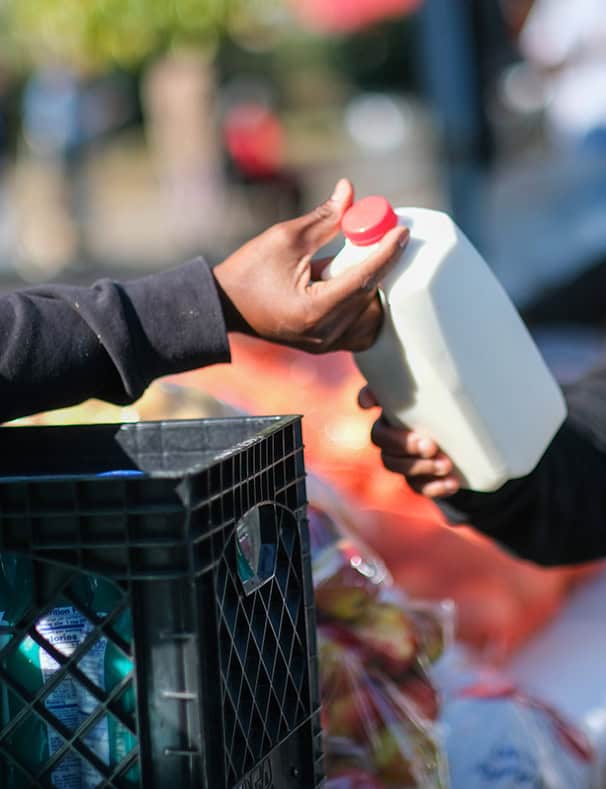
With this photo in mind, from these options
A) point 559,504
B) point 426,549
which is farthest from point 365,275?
point 426,549

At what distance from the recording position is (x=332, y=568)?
1621 millimetres

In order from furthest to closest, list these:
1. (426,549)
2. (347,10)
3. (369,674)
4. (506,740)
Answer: (347,10) → (426,549) → (506,740) → (369,674)

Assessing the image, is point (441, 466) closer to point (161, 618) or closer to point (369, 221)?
point (369, 221)

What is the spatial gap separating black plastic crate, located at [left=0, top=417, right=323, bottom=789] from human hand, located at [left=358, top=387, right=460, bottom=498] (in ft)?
1.07

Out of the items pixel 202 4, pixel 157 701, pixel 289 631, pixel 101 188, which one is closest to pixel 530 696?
pixel 289 631

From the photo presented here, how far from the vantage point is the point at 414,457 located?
1.42 metres

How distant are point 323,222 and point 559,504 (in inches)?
23.7

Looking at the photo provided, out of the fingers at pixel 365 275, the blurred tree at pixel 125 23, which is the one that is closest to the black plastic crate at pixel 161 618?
the fingers at pixel 365 275

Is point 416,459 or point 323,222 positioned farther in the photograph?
point 416,459

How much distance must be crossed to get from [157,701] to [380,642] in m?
0.74

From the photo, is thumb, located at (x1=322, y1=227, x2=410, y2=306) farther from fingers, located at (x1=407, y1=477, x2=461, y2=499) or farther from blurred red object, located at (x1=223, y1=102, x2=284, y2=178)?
blurred red object, located at (x1=223, y1=102, x2=284, y2=178)

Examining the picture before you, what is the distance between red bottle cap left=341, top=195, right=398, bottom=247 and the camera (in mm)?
1234

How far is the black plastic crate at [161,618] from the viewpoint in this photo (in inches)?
36.8

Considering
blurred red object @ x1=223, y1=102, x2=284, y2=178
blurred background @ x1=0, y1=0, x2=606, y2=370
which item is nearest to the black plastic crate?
→ blurred background @ x1=0, y1=0, x2=606, y2=370
